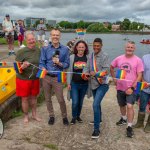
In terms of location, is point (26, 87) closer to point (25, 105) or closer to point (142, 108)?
point (25, 105)

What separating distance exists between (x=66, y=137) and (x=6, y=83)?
1.79m

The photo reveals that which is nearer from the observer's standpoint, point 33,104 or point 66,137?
point 66,137

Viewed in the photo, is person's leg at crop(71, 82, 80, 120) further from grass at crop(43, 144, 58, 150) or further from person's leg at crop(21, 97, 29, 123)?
grass at crop(43, 144, 58, 150)

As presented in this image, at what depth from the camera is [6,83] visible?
20.9 ft

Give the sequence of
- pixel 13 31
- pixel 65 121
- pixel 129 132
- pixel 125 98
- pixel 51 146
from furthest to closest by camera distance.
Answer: pixel 13 31, pixel 65 121, pixel 125 98, pixel 129 132, pixel 51 146

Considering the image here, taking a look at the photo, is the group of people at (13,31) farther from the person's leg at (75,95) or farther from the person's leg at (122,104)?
the person's leg at (122,104)

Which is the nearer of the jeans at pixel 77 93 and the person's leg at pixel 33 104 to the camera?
the jeans at pixel 77 93

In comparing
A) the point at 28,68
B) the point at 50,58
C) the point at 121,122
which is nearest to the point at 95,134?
the point at 121,122

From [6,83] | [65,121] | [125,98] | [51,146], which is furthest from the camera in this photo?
[6,83]

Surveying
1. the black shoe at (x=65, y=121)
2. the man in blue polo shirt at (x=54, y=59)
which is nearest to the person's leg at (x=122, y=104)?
the black shoe at (x=65, y=121)

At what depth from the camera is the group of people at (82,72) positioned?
223 inches

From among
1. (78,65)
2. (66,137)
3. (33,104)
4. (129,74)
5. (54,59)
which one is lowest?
(66,137)

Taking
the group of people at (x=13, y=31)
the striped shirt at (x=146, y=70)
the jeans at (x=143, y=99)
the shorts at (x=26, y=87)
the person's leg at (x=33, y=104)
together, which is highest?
the group of people at (x=13, y=31)

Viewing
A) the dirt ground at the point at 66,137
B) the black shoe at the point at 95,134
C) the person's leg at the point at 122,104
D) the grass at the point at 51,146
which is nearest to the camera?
the grass at the point at 51,146
